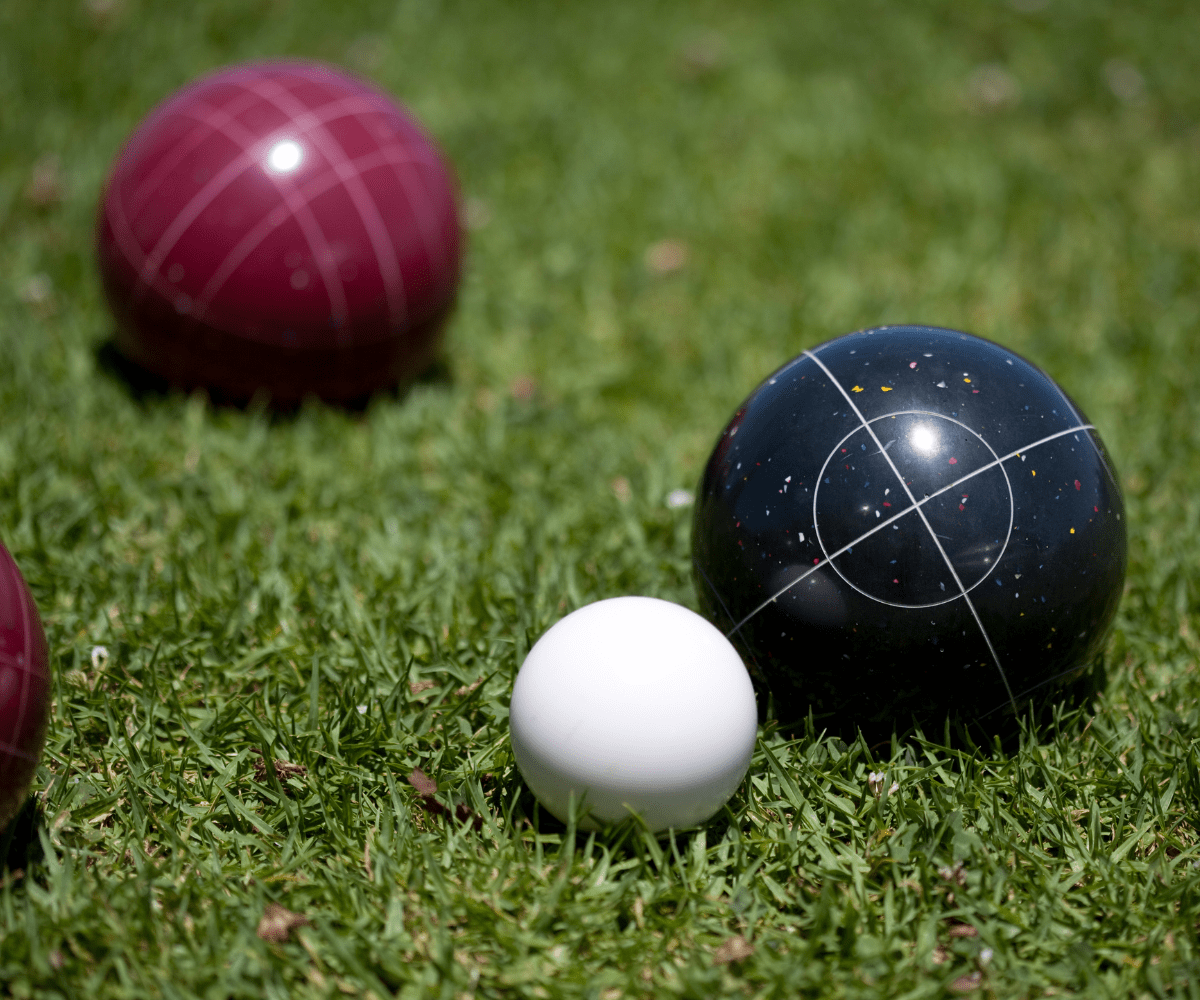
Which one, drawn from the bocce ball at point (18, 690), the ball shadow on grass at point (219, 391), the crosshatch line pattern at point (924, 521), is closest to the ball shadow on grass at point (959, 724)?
the crosshatch line pattern at point (924, 521)

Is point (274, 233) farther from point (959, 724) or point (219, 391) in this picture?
point (959, 724)

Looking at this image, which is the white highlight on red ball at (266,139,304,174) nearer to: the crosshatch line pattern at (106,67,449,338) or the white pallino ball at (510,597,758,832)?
the crosshatch line pattern at (106,67,449,338)

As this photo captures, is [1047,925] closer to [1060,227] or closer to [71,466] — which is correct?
[71,466]

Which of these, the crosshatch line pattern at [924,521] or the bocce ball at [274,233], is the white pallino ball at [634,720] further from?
the bocce ball at [274,233]

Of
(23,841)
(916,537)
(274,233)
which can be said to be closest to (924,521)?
(916,537)

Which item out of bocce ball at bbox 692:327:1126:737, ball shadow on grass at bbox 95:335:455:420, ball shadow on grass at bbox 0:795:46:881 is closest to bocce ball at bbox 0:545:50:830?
ball shadow on grass at bbox 0:795:46:881
